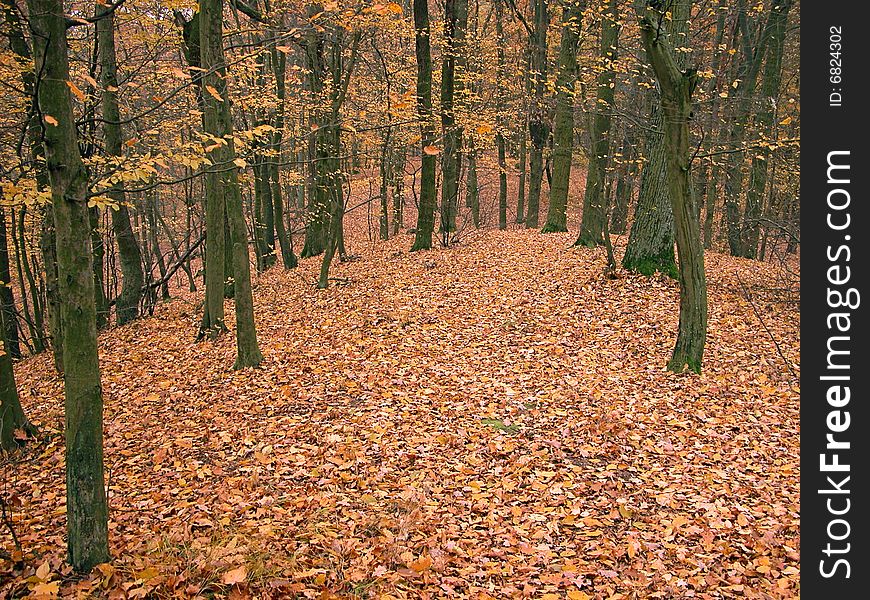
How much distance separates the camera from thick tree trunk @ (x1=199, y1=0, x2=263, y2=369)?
7941mm

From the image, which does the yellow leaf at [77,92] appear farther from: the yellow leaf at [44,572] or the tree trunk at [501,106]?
the tree trunk at [501,106]

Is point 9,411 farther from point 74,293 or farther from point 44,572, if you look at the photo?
point 74,293

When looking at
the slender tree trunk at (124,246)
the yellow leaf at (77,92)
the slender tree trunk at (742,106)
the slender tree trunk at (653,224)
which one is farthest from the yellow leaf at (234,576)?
the slender tree trunk at (742,106)

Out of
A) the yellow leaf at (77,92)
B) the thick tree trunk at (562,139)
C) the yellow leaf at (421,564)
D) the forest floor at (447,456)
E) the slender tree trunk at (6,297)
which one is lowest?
the yellow leaf at (421,564)

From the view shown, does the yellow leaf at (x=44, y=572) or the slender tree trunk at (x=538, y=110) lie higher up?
the slender tree trunk at (x=538, y=110)

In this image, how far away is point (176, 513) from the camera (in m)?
5.37

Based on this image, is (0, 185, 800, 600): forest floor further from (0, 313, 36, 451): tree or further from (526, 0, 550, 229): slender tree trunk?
(526, 0, 550, 229): slender tree trunk

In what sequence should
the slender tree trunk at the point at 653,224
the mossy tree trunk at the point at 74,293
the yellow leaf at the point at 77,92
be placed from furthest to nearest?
the slender tree trunk at the point at 653,224
the mossy tree trunk at the point at 74,293
the yellow leaf at the point at 77,92

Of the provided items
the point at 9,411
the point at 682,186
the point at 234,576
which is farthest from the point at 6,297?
the point at 682,186

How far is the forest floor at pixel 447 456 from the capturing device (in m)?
4.45

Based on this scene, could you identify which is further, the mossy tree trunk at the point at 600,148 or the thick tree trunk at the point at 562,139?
the thick tree trunk at the point at 562,139

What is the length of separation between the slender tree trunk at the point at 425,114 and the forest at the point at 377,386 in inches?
3.0
